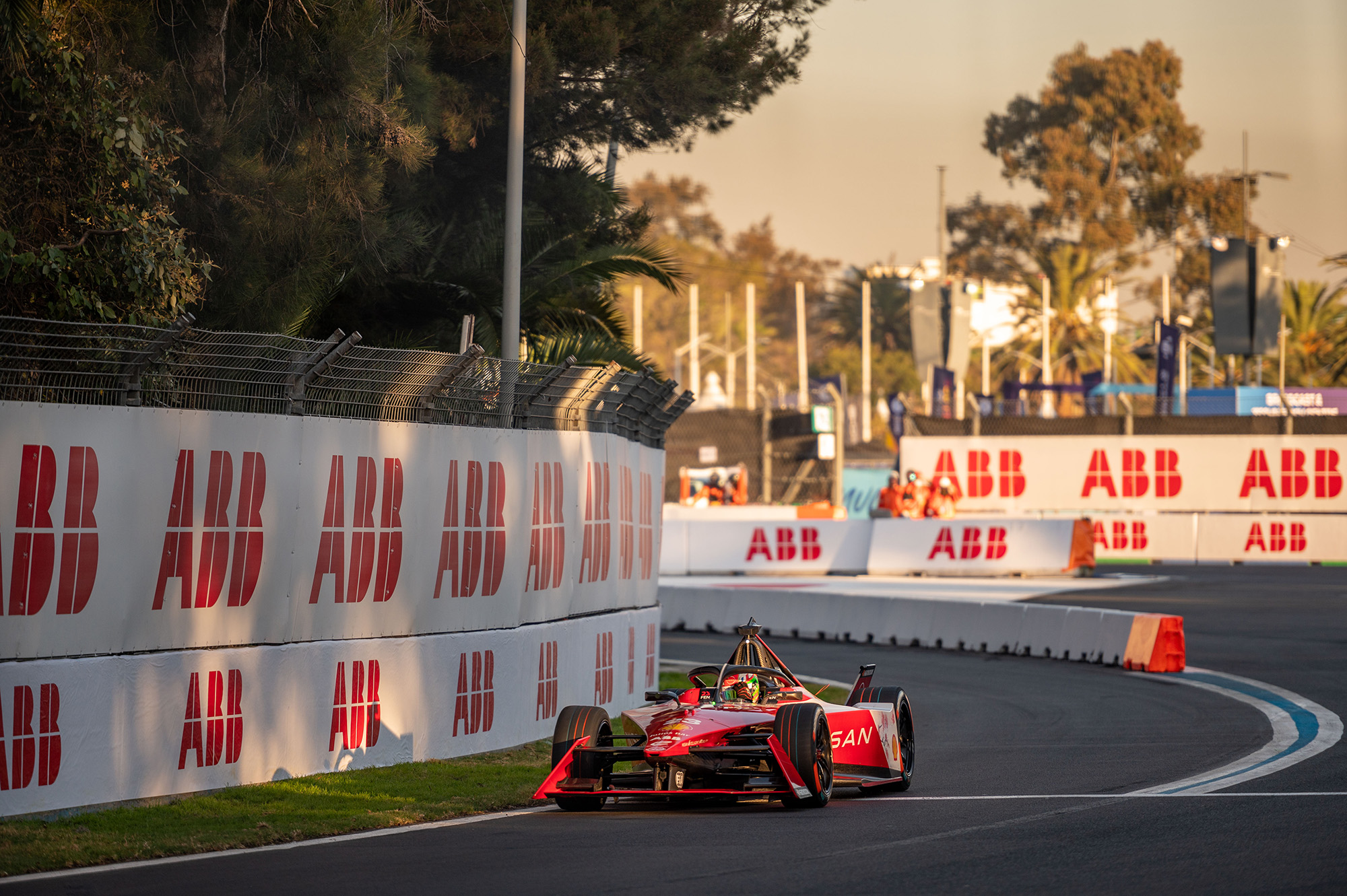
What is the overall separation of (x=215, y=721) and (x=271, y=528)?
1353 mm

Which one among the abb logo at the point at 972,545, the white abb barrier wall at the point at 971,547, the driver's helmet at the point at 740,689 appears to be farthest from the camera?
the abb logo at the point at 972,545

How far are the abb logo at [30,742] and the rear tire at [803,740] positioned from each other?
4.24 m

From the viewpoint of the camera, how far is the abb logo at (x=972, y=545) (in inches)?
1367

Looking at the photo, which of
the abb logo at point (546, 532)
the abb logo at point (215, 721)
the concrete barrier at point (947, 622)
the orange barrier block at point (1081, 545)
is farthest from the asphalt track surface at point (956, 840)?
the orange barrier block at point (1081, 545)

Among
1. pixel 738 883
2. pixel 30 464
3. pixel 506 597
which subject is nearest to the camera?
pixel 738 883

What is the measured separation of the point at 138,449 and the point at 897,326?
104960mm

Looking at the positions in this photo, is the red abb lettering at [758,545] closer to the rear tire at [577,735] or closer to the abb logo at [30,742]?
the rear tire at [577,735]

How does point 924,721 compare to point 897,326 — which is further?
point 897,326

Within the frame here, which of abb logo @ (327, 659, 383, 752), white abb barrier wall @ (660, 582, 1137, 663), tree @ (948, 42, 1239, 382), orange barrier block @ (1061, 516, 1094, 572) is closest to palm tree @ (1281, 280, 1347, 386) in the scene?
tree @ (948, 42, 1239, 382)

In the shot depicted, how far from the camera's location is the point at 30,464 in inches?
381

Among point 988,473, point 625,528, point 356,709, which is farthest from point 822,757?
point 988,473

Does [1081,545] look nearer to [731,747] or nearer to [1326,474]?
[1326,474]

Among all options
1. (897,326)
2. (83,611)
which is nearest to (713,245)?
(897,326)

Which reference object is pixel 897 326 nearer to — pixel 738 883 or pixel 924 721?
pixel 924 721
